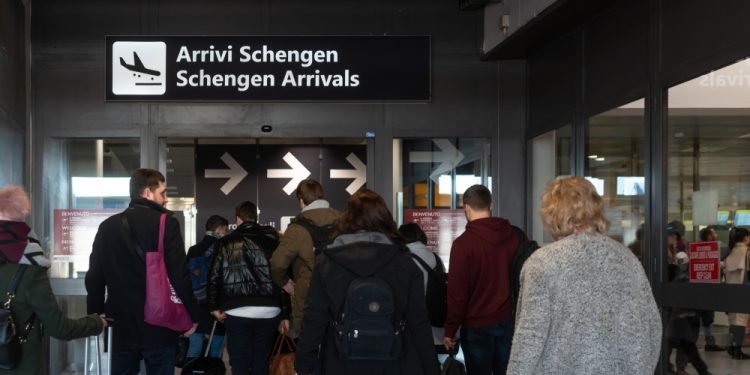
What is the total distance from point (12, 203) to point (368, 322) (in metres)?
1.72

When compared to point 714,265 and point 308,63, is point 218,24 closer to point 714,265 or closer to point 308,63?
point 308,63

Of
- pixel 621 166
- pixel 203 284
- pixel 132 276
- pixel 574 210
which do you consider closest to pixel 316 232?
pixel 132 276

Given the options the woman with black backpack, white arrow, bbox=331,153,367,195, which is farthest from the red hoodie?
white arrow, bbox=331,153,367,195

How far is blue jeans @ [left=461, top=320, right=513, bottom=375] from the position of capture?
4.93 metres

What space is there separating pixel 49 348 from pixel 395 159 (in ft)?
11.9

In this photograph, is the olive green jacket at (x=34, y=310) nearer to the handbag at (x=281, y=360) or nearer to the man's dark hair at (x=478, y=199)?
the handbag at (x=281, y=360)

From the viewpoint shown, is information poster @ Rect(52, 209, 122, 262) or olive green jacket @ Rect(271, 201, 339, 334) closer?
olive green jacket @ Rect(271, 201, 339, 334)

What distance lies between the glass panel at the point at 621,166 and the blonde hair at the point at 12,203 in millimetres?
3473

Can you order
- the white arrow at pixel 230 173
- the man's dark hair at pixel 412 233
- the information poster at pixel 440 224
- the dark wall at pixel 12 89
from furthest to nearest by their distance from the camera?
1. the white arrow at pixel 230 173
2. the information poster at pixel 440 224
3. the dark wall at pixel 12 89
4. the man's dark hair at pixel 412 233

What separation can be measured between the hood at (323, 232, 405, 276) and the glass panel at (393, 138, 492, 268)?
418 centimetres

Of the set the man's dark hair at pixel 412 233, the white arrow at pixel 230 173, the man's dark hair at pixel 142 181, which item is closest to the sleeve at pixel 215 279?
the man's dark hair at pixel 142 181

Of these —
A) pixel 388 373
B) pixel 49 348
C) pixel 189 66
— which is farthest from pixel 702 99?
pixel 49 348

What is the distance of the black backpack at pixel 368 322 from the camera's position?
3377 mm

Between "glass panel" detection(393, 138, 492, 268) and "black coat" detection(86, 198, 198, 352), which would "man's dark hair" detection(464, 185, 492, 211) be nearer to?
"black coat" detection(86, 198, 198, 352)
